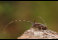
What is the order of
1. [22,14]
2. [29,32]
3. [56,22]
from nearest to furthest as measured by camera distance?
[29,32] < [56,22] < [22,14]

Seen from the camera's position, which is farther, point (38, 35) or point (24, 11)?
point (24, 11)

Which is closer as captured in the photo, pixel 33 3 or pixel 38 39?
pixel 38 39

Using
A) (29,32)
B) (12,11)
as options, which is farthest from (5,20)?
(29,32)

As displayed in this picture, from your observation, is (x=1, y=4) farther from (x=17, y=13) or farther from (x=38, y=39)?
(x=38, y=39)

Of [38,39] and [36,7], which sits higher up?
[36,7]

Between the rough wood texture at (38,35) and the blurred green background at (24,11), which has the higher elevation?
the blurred green background at (24,11)

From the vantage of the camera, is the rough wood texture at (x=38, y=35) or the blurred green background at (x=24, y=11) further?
→ the blurred green background at (x=24, y=11)

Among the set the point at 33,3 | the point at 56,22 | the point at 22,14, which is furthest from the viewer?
the point at 33,3

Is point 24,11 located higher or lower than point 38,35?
higher

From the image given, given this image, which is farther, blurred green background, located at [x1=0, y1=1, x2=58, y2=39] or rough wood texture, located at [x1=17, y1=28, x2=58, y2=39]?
blurred green background, located at [x1=0, y1=1, x2=58, y2=39]

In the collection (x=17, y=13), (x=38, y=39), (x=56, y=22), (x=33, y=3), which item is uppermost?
(x=33, y=3)

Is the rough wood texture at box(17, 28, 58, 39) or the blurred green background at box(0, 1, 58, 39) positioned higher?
the blurred green background at box(0, 1, 58, 39)
